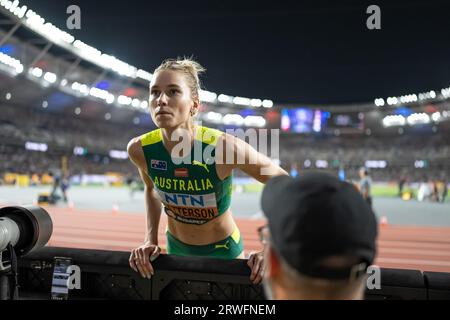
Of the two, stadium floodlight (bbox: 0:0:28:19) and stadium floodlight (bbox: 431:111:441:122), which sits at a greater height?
stadium floodlight (bbox: 0:0:28:19)

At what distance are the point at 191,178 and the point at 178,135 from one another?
0.25 m

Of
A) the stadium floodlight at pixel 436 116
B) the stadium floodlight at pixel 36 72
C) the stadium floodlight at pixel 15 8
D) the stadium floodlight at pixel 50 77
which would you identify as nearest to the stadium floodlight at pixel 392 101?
the stadium floodlight at pixel 436 116

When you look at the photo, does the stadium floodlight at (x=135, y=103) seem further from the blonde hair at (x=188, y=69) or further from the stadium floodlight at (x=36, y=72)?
the blonde hair at (x=188, y=69)

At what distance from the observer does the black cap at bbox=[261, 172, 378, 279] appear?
25.2 inches

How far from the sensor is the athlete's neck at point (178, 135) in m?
1.92

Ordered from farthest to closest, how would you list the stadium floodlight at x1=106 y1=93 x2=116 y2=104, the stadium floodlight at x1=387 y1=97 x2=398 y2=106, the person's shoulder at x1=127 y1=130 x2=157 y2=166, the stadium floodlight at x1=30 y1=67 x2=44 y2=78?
the stadium floodlight at x1=387 y1=97 x2=398 y2=106 → the stadium floodlight at x1=106 y1=93 x2=116 y2=104 → the stadium floodlight at x1=30 y1=67 x2=44 y2=78 → the person's shoulder at x1=127 y1=130 x2=157 y2=166

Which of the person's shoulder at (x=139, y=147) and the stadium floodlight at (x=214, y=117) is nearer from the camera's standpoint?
the person's shoulder at (x=139, y=147)

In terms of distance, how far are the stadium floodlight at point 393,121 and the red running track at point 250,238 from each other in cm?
4368

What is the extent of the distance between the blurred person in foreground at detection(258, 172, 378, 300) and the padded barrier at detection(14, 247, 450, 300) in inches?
22.6

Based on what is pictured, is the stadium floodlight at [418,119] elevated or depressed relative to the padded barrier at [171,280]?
elevated

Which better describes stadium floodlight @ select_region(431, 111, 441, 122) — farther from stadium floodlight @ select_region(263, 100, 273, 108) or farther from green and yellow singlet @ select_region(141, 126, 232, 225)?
green and yellow singlet @ select_region(141, 126, 232, 225)

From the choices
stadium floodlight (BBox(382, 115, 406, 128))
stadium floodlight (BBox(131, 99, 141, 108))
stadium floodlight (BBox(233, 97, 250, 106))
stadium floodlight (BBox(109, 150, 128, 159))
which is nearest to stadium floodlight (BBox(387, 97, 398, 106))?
stadium floodlight (BBox(382, 115, 406, 128))

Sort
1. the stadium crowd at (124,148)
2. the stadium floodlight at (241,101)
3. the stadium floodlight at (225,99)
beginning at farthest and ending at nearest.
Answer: the stadium floodlight at (241,101) < the stadium floodlight at (225,99) < the stadium crowd at (124,148)

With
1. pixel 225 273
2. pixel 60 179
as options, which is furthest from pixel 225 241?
pixel 60 179
